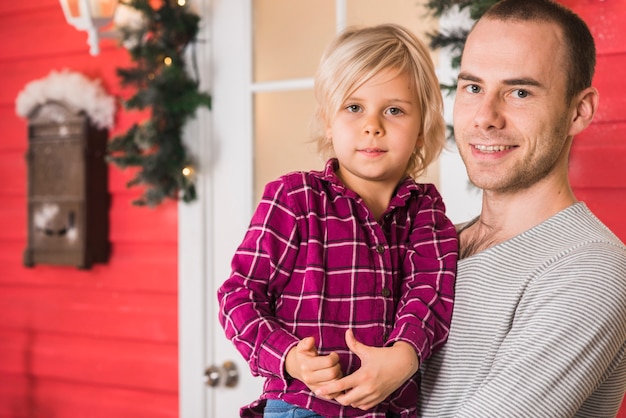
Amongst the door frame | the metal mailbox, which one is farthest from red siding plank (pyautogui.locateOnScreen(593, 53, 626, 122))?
the metal mailbox

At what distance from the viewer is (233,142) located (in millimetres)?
2920

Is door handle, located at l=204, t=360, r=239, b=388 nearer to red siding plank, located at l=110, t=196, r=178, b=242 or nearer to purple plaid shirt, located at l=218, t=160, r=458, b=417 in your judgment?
red siding plank, located at l=110, t=196, r=178, b=242

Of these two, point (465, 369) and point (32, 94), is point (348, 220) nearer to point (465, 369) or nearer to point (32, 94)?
point (465, 369)

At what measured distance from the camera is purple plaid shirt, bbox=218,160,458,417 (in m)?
1.45

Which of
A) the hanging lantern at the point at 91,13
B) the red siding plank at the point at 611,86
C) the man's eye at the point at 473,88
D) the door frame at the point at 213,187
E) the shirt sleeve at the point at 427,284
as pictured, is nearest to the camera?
the shirt sleeve at the point at 427,284

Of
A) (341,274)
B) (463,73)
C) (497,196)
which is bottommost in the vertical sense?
(341,274)

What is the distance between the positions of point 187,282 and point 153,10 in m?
0.98

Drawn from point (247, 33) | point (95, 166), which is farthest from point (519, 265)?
point (95, 166)

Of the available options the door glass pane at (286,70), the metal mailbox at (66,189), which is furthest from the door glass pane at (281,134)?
the metal mailbox at (66,189)

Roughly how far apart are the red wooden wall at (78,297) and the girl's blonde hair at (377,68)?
61.2 inches

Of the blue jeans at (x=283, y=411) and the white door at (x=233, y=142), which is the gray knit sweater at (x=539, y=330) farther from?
the white door at (x=233, y=142)

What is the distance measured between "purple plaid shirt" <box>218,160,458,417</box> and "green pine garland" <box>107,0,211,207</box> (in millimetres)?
1400

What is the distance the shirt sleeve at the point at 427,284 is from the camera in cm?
143

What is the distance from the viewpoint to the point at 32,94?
3.32m
